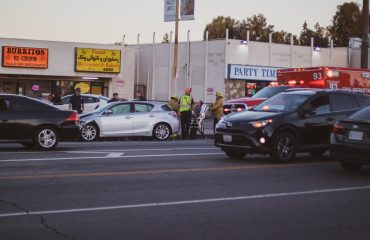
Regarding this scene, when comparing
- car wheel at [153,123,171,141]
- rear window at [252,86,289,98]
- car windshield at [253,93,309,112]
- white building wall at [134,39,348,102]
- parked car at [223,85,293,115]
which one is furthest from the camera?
white building wall at [134,39,348,102]

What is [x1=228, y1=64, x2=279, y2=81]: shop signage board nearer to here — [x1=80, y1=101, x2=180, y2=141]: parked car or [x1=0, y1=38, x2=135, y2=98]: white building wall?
[x1=0, y1=38, x2=135, y2=98]: white building wall

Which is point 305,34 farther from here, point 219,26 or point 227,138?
point 227,138

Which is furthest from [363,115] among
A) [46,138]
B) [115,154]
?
[46,138]

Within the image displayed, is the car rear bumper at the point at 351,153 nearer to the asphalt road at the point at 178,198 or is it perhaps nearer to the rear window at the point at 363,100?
the asphalt road at the point at 178,198

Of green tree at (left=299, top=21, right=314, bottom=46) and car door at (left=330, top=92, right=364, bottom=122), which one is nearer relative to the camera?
car door at (left=330, top=92, right=364, bottom=122)

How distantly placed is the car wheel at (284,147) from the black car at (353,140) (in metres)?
1.52

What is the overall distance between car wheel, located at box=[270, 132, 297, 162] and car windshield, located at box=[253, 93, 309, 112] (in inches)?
27.3

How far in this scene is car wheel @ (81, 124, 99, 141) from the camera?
2034 cm

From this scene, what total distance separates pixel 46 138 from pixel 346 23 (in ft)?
236

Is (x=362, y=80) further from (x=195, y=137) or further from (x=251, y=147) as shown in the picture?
(x=251, y=147)

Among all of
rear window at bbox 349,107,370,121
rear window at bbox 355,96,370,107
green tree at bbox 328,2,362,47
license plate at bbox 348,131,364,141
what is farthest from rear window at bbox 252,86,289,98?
green tree at bbox 328,2,362,47

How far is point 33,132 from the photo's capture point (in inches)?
613

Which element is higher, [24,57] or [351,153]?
[24,57]

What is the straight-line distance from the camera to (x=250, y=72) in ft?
148
